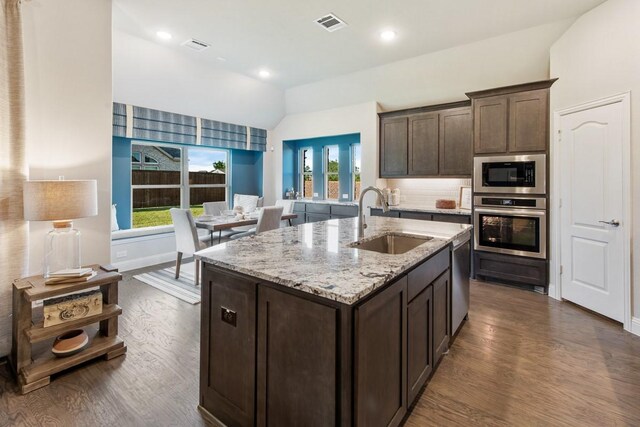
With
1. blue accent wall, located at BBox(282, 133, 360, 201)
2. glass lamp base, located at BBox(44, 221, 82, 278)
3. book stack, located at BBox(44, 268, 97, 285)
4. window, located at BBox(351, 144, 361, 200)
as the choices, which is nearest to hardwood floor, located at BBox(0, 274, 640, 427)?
book stack, located at BBox(44, 268, 97, 285)

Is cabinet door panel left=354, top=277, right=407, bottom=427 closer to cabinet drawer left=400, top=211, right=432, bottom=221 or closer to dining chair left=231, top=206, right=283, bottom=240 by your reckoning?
dining chair left=231, top=206, right=283, bottom=240

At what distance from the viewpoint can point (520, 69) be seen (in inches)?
165

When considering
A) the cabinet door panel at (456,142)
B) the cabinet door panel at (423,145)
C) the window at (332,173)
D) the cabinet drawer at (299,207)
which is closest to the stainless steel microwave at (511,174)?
the cabinet door panel at (456,142)

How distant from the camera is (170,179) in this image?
19.6ft

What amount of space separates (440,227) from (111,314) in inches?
113

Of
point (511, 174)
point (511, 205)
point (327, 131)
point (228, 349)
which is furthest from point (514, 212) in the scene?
point (228, 349)

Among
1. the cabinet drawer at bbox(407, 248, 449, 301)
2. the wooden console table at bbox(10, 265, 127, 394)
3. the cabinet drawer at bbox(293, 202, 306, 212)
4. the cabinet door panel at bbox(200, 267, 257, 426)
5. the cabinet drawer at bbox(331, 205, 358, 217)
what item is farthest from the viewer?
the cabinet drawer at bbox(293, 202, 306, 212)

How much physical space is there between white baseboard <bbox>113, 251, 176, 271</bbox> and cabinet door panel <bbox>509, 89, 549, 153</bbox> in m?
5.44

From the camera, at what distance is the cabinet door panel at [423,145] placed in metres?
4.98

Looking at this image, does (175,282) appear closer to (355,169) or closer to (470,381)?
(470,381)

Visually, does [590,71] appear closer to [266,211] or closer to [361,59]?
[361,59]

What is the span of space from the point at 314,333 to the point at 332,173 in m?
5.74

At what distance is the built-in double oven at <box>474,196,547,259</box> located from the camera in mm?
3852

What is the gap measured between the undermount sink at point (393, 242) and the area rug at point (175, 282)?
7.30 feet
